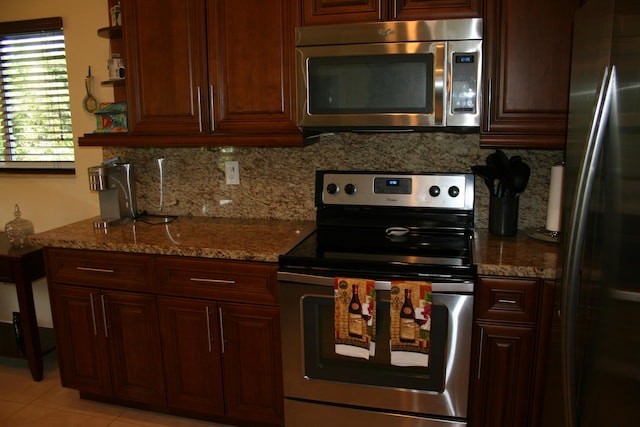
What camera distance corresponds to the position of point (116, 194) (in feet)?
8.71

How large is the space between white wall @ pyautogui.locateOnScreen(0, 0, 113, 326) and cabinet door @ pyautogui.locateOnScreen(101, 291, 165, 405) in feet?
3.18

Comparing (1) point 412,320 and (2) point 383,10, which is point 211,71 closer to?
(2) point 383,10

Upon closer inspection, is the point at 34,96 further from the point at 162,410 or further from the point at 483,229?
Result: the point at 483,229

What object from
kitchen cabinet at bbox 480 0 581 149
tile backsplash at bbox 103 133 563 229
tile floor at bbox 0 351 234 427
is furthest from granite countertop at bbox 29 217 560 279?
tile floor at bbox 0 351 234 427

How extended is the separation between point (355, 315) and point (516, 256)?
0.67 metres

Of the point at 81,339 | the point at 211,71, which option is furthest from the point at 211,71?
the point at 81,339

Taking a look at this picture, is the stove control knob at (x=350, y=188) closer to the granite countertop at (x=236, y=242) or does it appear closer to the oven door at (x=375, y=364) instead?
the granite countertop at (x=236, y=242)

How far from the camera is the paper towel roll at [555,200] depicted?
210 centimetres

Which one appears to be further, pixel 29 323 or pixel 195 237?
pixel 29 323

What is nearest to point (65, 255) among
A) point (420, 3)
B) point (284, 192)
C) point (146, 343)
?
point (146, 343)

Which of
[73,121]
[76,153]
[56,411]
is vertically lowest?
[56,411]

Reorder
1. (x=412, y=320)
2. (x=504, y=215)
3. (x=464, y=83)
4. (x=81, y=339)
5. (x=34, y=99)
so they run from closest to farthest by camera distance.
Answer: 1. (x=412, y=320)
2. (x=464, y=83)
3. (x=504, y=215)
4. (x=81, y=339)
5. (x=34, y=99)

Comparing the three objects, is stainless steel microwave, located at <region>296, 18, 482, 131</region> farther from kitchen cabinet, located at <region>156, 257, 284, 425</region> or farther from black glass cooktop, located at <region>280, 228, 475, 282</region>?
kitchen cabinet, located at <region>156, 257, 284, 425</region>

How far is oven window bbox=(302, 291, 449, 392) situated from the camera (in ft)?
6.20
